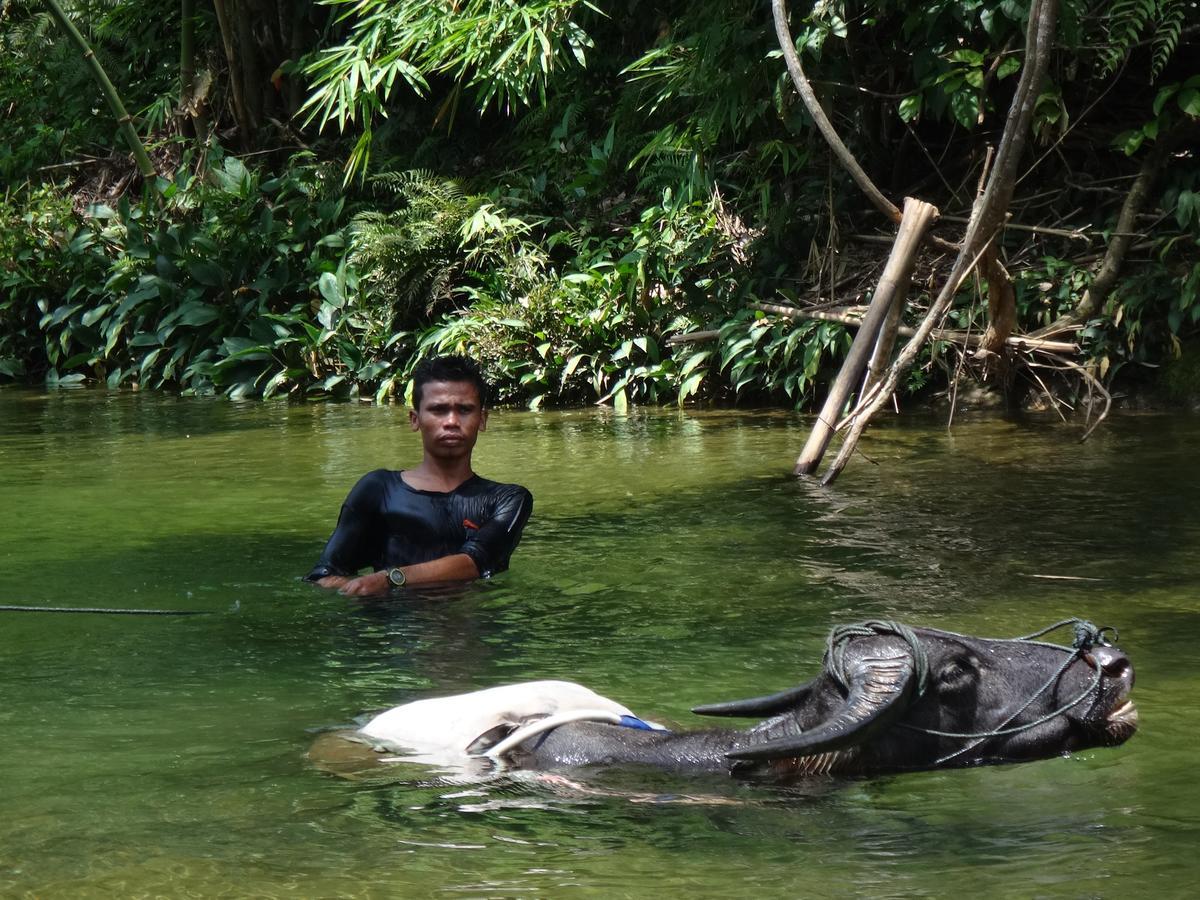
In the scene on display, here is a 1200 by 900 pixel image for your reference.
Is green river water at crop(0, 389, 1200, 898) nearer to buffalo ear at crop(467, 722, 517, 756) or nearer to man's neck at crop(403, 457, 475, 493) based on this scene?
buffalo ear at crop(467, 722, 517, 756)

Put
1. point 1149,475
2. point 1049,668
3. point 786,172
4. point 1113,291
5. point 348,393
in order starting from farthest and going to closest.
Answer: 1. point 348,393
2. point 786,172
3. point 1113,291
4. point 1149,475
5. point 1049,668

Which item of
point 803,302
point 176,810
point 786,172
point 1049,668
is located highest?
point 786,172

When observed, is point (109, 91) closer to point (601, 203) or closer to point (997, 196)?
point (601, 203)

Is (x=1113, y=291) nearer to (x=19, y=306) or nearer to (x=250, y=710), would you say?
(x=250, y=710)

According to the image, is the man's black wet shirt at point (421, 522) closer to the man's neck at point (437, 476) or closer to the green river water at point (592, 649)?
the man's neck at point (437, 476)

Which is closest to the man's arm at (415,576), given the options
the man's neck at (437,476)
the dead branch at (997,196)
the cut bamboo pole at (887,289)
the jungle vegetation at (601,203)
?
the man's neck at (437,476)

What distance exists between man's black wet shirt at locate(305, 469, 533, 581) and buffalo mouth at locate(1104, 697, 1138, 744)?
9.65ft

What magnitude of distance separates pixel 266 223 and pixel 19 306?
3360 millimetres

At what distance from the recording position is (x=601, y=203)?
49.8ft

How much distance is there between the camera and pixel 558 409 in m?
12.9

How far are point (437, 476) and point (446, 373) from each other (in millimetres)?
430

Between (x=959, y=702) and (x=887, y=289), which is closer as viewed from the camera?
(x=959, y=702)

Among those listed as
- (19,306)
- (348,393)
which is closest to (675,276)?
(348,393)

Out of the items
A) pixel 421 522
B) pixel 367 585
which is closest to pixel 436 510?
pixel 421 522
